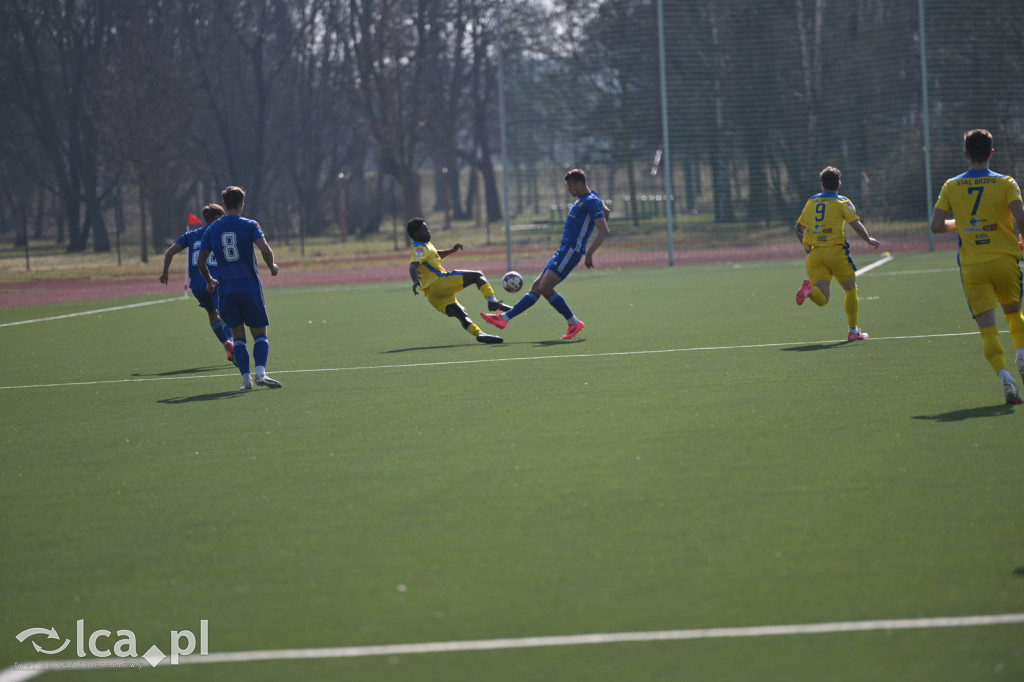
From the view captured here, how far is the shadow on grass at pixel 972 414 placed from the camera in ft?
24.2

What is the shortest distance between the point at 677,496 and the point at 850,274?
7.45m

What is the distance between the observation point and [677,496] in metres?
5.77

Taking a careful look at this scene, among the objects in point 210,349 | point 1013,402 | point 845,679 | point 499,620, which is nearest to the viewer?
point 845,679

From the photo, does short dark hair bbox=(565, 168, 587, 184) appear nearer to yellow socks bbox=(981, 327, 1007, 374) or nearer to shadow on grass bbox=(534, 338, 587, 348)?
shadow on grass bbox=(534, 338, 587, 348)

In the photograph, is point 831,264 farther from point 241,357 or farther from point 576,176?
point 241,357

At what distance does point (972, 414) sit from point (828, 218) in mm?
5450

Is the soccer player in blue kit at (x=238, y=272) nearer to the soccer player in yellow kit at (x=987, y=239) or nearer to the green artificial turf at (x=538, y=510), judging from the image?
the green artificial turf at (x=538, y=510)

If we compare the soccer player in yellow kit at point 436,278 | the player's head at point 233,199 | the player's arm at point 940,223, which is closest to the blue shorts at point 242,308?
the player's head at point 233,199

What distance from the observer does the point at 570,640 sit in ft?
12.8

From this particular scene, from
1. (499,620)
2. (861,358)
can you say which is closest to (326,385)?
(861,358)

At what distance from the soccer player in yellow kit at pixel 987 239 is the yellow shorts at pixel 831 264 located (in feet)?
14.0

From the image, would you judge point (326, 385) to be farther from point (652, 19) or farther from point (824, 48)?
point (824, 48)

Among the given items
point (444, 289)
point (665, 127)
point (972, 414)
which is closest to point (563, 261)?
point (444, 289)

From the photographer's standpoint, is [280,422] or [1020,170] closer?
[280,422]
